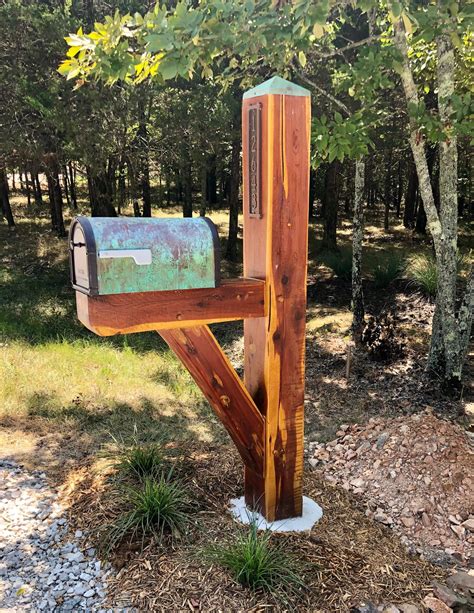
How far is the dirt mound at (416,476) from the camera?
2.96m

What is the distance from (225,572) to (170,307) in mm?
1231

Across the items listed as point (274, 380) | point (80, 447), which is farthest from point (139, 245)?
point (80, 447)

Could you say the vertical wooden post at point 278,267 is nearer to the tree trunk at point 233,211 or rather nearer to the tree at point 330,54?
the tree at point 330,54

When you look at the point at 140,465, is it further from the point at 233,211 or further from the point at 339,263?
the point at 233,211

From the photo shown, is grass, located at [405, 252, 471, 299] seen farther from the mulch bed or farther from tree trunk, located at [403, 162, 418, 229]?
tree trunk, located at [403, 162, 418, 229]

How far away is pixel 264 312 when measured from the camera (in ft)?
8.22

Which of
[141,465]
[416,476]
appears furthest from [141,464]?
[416,476]

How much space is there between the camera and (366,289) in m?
9.64

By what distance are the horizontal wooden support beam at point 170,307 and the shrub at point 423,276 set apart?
589cm

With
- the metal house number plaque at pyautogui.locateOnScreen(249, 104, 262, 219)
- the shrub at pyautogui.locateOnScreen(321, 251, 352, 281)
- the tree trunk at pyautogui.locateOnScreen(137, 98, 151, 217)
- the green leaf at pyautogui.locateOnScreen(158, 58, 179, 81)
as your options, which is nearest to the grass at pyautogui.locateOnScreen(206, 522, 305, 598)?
the metal house number plaque at pyautogui.locateOnScreen(249, 104, 262, 219)

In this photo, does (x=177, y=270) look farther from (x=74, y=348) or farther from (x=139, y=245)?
(x=74, y=348)

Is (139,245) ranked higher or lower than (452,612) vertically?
higher

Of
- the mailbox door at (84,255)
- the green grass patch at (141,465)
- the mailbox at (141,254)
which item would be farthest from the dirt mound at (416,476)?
the mailbox door at (84,255)

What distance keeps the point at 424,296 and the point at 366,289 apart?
5.00ft
